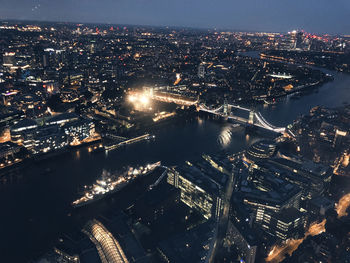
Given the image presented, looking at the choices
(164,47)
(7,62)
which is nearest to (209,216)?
(7,62)

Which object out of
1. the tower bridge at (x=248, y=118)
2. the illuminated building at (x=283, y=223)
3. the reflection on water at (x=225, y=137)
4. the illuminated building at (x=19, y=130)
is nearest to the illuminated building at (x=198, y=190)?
the illuminated building at (x=283, y=223)

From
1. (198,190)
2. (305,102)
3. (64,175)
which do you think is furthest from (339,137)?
(64,175)

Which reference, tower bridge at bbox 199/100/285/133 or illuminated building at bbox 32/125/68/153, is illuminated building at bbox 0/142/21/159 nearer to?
illuminated building at bbox 32/125/68/153

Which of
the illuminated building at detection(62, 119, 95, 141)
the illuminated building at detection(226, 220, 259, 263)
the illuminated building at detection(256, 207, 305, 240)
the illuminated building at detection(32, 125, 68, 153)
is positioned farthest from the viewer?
the illuminated building at detection(62, 119, 95, 141)

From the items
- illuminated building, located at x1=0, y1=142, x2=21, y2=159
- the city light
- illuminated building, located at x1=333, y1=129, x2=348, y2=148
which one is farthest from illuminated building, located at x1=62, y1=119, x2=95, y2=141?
illuminated building, located at x1=333, y1=129, x2=348, y2=148

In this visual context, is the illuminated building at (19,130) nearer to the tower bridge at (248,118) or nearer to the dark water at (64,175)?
the dark water at (64,175)
